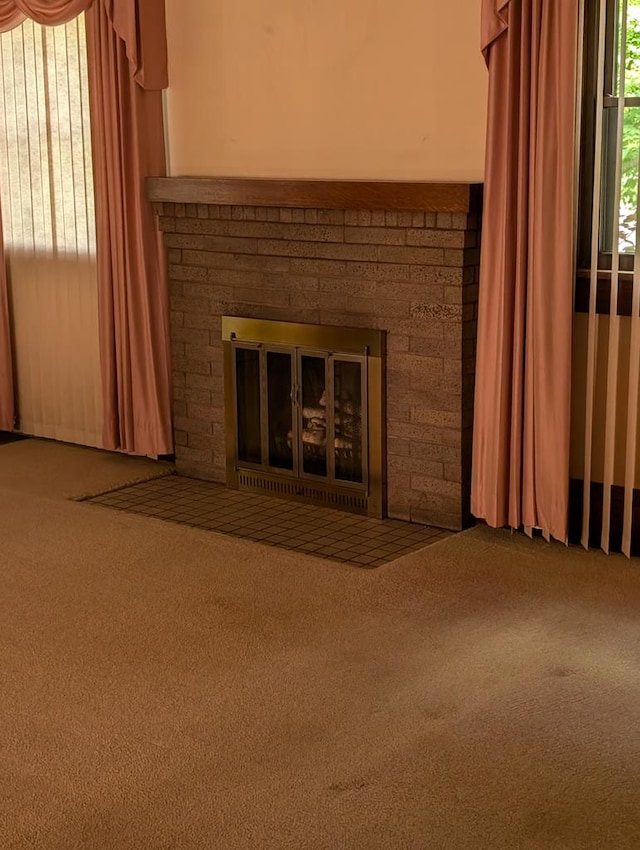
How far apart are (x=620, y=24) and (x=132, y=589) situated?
2360 mm

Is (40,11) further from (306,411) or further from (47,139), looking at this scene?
(306,411)

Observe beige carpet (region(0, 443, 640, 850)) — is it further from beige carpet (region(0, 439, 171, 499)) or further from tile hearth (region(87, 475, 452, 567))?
beige carpet (region(0, 439, 171, 499))

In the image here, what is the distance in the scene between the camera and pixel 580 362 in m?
4.18

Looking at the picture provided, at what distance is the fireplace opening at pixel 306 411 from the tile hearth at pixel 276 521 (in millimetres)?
88

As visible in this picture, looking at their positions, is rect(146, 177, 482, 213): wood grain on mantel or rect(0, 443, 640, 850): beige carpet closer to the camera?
rect(0, 443, 640, 850): beige carpet

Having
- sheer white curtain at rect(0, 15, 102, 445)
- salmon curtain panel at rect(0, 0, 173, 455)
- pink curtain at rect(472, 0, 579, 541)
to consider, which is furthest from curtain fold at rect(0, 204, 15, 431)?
pink curtain at rect(472, 0, 579, 541)

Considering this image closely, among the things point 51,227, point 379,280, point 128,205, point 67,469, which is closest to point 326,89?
point 379,280

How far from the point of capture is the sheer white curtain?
5.48 meters

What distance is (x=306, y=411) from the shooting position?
4770 mm

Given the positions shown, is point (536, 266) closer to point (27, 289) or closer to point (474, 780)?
point (474, 780)

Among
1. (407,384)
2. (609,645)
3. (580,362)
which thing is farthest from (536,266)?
(609,645)

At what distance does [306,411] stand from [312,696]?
180 cm

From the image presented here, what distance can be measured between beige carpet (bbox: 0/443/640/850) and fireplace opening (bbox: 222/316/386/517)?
0.53 metres

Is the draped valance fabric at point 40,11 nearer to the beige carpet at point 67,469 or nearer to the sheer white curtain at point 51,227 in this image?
the sheer white curtain at point 51,227
